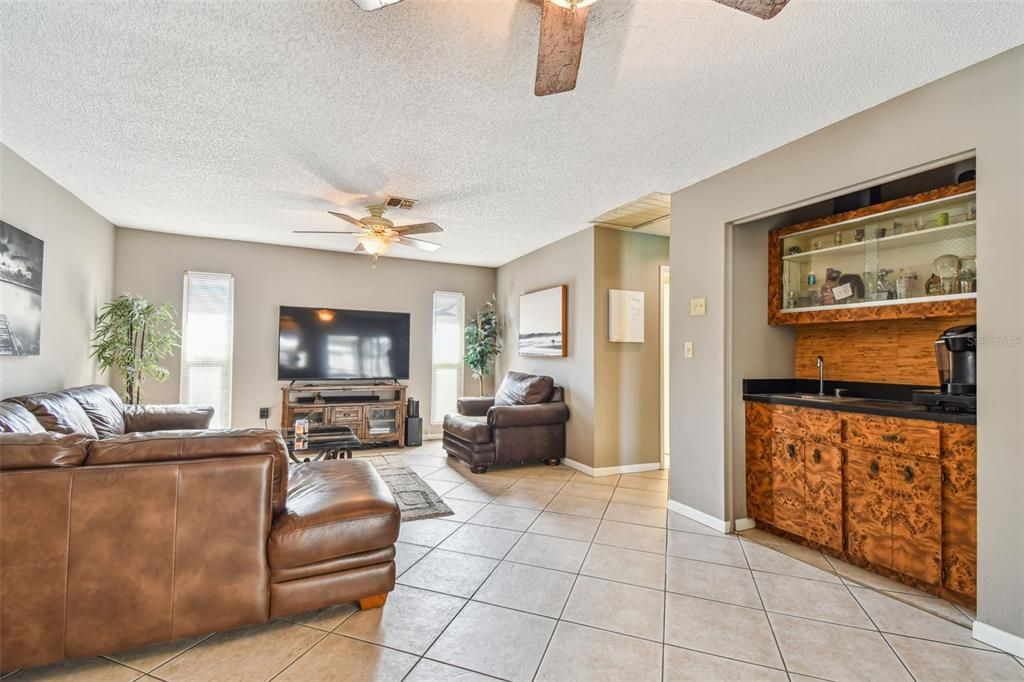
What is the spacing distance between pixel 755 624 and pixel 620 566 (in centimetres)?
73

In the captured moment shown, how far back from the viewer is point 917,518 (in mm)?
2326

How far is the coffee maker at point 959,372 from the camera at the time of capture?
217cm

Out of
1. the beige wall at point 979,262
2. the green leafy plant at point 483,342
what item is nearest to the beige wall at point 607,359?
the beige wall at point 979,262

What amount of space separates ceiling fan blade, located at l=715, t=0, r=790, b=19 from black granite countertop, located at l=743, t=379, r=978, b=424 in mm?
1951

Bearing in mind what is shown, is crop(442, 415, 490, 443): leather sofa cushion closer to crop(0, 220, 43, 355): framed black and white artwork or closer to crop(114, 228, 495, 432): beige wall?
crop(114, 228, 495, 432): beige wall

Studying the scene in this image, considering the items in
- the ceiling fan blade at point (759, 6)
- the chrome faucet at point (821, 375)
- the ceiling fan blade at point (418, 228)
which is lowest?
Answer: the chrome faucet at point (821, 375)

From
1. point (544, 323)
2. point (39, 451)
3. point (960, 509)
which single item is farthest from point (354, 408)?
point (960, 509)

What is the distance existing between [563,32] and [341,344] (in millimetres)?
5044

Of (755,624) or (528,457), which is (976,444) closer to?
(755,624)

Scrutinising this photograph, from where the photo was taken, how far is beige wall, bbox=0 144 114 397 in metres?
3.13

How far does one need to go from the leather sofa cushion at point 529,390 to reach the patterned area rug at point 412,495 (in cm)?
134

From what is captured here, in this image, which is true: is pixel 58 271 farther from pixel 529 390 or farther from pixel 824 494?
pixel 824 494

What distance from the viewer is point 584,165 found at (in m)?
3.23

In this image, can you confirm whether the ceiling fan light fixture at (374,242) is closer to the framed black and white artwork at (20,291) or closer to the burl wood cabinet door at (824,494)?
the framed black and white artwork at (20,291)
